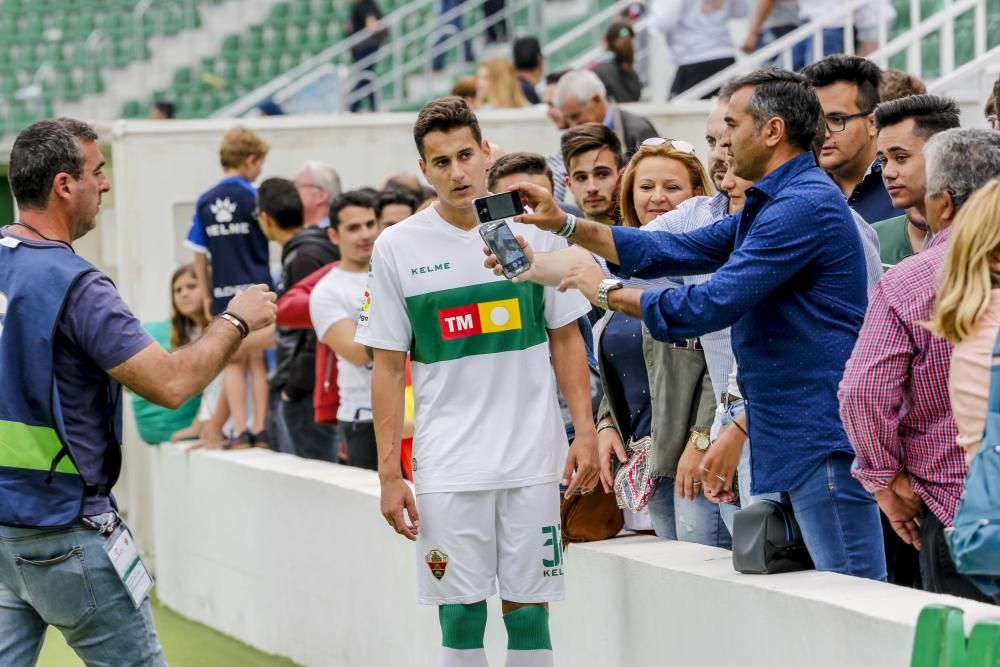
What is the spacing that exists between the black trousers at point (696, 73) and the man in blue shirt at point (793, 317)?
747cm

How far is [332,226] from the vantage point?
728 centimetres

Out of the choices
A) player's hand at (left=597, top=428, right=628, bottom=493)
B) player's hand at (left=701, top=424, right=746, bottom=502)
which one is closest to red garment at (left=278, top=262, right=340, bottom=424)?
player's hand at (left=597, top=428, right=628, bottom=493)

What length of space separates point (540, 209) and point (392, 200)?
11.6 feet

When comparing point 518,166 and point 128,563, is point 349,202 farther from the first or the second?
point 128,563

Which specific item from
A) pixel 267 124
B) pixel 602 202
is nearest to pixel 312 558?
pixel 602 202

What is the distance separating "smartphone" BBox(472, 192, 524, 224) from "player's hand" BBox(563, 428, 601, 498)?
2.92 feet

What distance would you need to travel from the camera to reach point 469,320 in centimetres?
436

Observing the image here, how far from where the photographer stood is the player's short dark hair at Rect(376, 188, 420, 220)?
285 inches

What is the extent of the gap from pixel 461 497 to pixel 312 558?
2580 millimetres

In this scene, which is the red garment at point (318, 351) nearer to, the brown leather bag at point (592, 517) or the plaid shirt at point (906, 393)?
the brown leather bag at point (592, 517)

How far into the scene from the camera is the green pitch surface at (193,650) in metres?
7.08

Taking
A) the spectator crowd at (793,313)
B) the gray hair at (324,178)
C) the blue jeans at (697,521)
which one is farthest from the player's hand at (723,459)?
the gray hair at (324,178)

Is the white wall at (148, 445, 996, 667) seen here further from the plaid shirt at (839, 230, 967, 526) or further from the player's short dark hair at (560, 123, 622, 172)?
the player's short dark hair at (560, 123, 622, 172)

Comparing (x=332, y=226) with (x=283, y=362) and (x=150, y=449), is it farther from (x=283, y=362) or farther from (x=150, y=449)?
(x=150, y=449)
